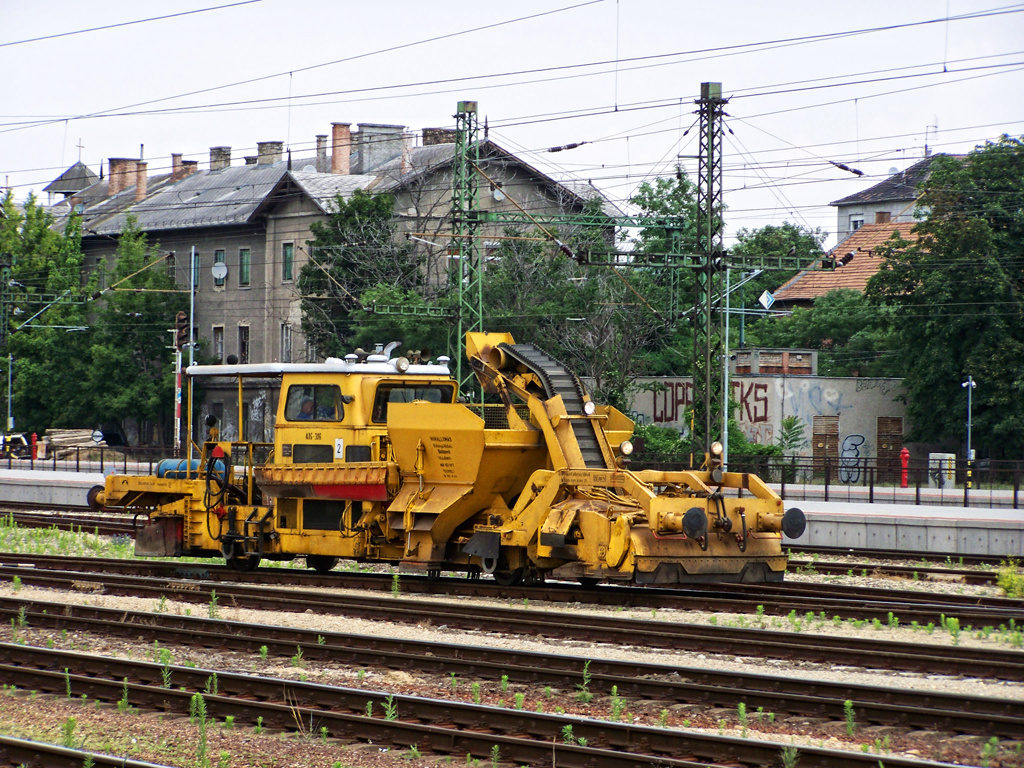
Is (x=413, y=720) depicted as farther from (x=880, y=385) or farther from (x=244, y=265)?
(x=244, y=265)

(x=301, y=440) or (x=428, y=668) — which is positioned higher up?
(x=301, y=440)

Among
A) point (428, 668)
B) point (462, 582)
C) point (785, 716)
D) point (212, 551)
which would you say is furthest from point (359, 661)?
point (212, 551)

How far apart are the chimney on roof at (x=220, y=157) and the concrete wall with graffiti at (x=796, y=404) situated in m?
34.2

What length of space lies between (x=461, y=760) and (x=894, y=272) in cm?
4092

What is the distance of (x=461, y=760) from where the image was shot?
26.0 feet

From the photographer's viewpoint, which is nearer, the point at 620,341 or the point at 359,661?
the point at 359,661

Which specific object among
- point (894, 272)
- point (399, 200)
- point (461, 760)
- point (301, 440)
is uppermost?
point (399, 200)

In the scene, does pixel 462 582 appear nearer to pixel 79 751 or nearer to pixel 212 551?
pixel 212 551

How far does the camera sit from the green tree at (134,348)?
195 feet

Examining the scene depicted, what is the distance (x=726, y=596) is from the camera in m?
14.6

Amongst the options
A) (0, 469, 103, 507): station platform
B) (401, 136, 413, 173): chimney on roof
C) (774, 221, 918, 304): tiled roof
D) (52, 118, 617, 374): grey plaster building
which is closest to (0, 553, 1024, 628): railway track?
(0, 469, 103, 507): station platform

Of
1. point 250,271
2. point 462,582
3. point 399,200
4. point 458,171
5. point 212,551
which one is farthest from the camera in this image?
point 250,271

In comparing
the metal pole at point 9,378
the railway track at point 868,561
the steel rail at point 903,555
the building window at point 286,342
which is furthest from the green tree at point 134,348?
the steel rail at point 903,555

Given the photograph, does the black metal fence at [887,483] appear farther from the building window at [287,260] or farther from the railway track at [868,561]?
the building window at [287,260]
